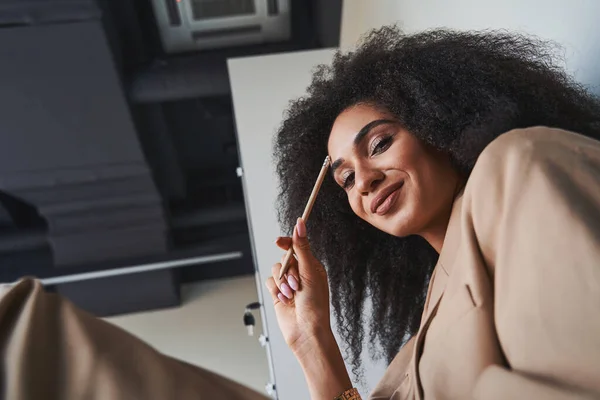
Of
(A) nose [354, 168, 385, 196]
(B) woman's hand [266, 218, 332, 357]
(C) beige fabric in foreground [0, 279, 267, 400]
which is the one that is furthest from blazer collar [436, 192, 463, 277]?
(C) beige fabric in foreground [0, 279, 267, 400]

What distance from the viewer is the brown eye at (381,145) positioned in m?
0.82

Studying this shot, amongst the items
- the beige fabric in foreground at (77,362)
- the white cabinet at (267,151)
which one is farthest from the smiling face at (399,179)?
the white cabinet at (267,151)

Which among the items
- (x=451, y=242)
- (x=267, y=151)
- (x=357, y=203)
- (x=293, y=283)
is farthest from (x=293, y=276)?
(x=267, y=151)

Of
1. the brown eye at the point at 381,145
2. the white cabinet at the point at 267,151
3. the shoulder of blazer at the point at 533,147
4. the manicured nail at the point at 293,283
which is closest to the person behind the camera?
the shoulder of blazer at the point at 533,147

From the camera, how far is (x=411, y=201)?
2.58 ft

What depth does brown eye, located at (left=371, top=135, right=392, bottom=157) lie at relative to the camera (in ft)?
2.69

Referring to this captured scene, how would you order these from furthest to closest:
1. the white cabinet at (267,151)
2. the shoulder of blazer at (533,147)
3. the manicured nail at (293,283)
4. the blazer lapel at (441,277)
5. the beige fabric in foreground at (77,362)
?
the white cabinet at (267,151)
the manicured nail at (293,283)
the blazer lapel at (441,277)
the shoulder of blazer at (533,147)
the beige fabric in foreground at (77,362)

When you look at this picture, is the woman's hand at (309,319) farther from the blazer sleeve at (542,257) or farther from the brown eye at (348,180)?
the blazer sleeve at (542,257)

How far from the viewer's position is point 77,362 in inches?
15.9

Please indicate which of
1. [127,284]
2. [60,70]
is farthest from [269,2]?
[127,284]

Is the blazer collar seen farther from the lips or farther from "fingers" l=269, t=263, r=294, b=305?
"fingers" l=269, t=263, r=294, b=305

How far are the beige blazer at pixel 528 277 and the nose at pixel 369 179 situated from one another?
0.20 m

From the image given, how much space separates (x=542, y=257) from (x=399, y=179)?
0.30m

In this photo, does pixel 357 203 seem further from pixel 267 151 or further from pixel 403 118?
pixel 267 151
